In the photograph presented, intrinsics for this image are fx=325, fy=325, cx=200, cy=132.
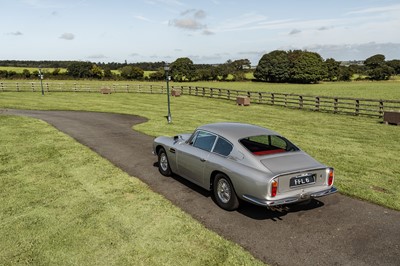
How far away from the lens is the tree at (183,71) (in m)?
101

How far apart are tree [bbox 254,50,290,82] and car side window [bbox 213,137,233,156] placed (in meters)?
94.0

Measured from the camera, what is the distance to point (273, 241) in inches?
221

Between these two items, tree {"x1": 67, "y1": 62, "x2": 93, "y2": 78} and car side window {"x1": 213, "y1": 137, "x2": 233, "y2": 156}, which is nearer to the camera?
car side window {"x1": 213, "y1": 137, "x2": 233, "y2": 156}

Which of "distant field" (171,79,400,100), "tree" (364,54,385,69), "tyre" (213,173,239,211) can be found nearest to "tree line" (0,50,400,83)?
"distant field" (171,79,400,100)

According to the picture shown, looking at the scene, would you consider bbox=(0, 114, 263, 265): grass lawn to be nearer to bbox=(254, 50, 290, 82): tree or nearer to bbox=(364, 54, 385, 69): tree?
bbox=(254, 50, 290, 82): tree

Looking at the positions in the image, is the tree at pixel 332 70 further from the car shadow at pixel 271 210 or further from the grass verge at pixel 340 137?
the car shadow at pixel 271 210

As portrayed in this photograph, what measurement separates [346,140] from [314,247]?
9.89 m

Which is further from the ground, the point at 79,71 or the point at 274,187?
the point at 79,71

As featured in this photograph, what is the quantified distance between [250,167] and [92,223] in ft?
10.8

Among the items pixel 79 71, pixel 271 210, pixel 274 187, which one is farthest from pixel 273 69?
pixel 274 187

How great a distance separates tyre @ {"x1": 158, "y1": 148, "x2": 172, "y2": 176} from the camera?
353 inches

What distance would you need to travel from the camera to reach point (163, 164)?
30.0ft

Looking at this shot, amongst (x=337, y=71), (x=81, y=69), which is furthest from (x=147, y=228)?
(x=337, y=71)

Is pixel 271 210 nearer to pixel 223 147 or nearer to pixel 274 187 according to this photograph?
pixel 274 187
